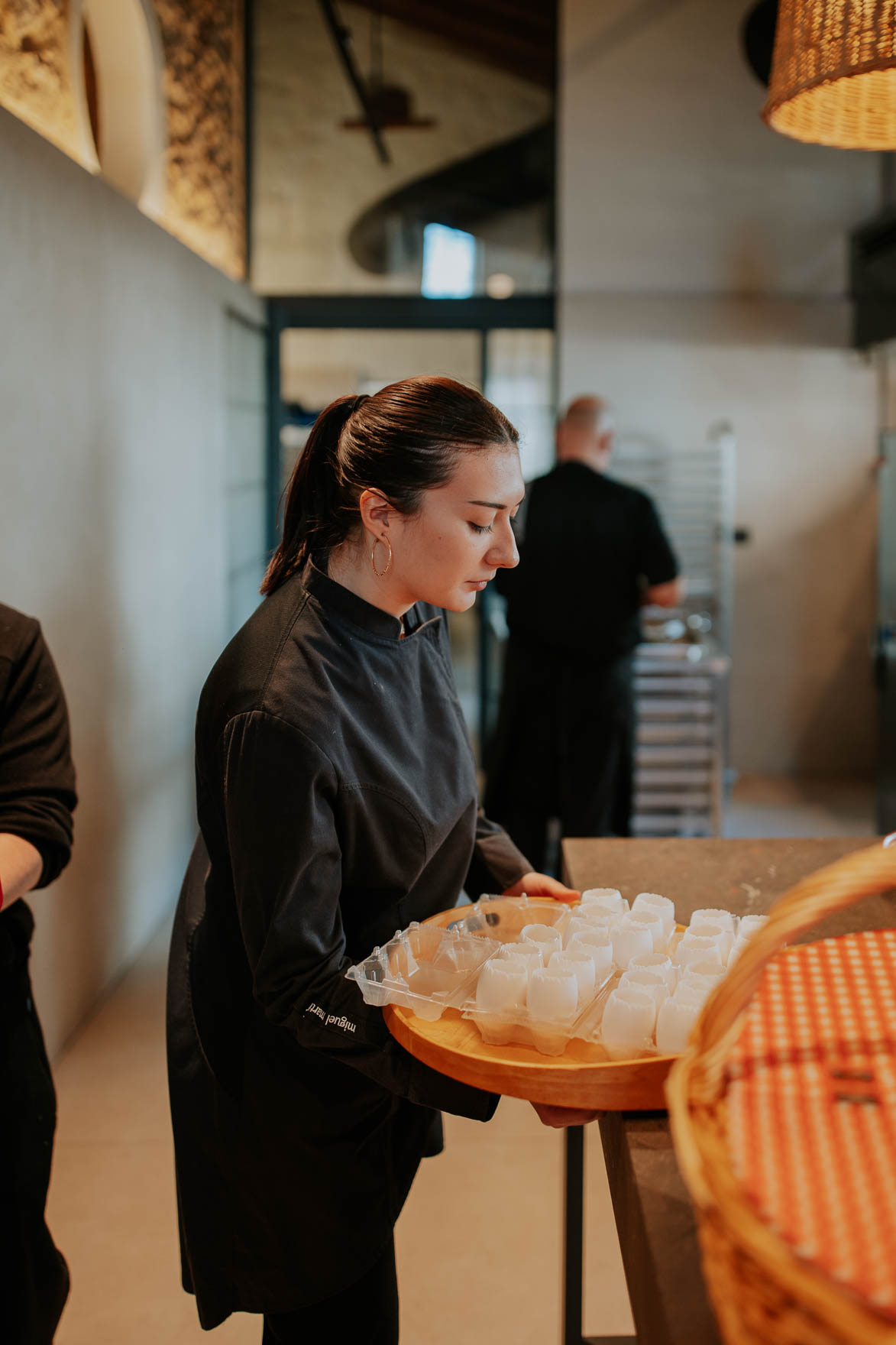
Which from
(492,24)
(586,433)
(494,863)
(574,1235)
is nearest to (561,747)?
(586,433)

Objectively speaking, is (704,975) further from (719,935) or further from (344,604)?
(344,604)

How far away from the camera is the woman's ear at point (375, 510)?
1321mm

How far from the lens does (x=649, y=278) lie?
248 inches

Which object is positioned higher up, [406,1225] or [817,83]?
[817,83]

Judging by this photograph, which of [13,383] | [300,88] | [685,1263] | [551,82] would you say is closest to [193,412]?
[13,383]

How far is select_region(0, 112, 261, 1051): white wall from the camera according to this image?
9.23ft

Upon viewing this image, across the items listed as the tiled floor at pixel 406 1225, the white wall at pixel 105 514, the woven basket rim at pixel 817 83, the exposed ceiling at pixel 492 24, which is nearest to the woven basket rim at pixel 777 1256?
the woven basket rim at pixel 817 83

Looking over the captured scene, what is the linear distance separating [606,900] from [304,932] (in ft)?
1.31

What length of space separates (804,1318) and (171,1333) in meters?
1.92

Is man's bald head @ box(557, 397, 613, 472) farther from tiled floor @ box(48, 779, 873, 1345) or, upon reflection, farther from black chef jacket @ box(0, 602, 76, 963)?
black chef jacket @ box(0, 602, 76, 963)

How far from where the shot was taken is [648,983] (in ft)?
3.77

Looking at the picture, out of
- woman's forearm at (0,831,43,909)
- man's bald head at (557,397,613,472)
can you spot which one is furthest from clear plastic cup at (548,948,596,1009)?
man's bald head at (557,397,613,472)

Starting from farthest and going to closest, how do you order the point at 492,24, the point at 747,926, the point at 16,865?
the point at 492,24, the point at 16,865, the point at 747,926

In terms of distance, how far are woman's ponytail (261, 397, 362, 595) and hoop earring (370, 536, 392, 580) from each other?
0.07 m
